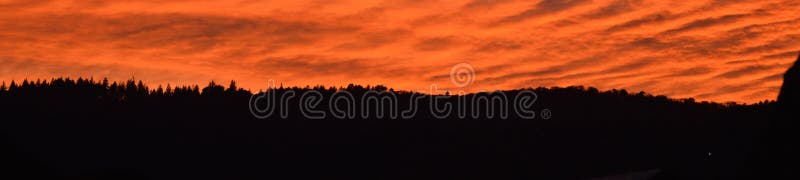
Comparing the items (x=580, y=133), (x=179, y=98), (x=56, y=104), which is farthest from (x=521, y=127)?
(x=56, y=104)

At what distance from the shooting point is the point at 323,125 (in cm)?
18825

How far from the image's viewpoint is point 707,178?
118875 millimetres

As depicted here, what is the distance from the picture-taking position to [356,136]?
177 metres

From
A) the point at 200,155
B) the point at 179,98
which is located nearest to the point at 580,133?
the point at 200,155

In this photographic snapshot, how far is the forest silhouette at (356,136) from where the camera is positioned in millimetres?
154625

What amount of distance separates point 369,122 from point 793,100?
160 m

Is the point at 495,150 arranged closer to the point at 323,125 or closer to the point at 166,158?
the point at 323,125

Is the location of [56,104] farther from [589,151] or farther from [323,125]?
[589,151]

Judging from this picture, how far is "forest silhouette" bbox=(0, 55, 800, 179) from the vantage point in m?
155

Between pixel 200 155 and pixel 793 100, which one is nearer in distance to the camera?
pixel 793 100

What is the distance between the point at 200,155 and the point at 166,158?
782 centimetres

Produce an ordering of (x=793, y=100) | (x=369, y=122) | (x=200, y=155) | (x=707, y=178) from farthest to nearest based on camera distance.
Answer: (x=369, y=122) → (x=200, y=155) → (x=707, y=178) → (x=793, y=100)

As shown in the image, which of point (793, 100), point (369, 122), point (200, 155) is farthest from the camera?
point (369, 122)

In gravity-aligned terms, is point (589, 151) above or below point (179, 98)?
below
